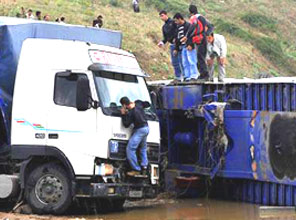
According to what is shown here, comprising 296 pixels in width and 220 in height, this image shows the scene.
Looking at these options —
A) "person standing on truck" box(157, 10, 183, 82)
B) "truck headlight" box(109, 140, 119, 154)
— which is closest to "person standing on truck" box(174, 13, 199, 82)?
"person standing on truck" box(157, 10, 183, 82)

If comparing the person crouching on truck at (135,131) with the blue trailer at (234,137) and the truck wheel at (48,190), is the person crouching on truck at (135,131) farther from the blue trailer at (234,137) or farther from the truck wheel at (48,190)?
the blue trailer at (234,137)

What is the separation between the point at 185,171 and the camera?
1488cm

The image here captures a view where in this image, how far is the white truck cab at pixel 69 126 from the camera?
11.7 meters

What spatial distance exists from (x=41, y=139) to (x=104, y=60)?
175cm

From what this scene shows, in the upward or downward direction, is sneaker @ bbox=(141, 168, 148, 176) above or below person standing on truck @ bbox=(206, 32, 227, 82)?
below

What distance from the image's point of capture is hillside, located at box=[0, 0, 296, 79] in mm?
29438

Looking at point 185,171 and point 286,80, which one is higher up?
point 286,80

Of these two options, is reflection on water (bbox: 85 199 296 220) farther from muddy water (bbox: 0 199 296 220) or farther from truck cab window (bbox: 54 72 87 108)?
truck cab window (bbox: 54 72 87 108)

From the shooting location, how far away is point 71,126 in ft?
38.8

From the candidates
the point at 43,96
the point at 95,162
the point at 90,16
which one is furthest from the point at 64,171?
the point at 90,16

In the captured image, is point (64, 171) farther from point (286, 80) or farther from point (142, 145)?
point (286, 80)

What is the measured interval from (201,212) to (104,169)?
2.39 meters

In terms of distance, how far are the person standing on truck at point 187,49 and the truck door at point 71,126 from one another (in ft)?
12.6

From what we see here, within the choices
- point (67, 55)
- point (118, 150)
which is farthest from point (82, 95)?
point (118, 150)
